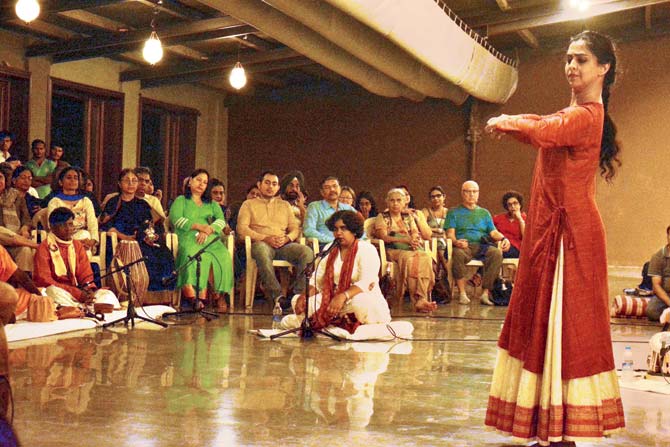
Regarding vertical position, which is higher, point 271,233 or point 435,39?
point 435,39

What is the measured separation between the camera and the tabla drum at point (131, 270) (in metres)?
7.43

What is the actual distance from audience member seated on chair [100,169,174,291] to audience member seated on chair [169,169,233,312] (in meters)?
0.16

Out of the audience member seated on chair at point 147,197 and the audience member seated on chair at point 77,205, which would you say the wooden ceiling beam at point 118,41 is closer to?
the audience member seated on chair at point 147,197

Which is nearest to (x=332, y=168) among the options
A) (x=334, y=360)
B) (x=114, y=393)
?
(x=334, y=360)

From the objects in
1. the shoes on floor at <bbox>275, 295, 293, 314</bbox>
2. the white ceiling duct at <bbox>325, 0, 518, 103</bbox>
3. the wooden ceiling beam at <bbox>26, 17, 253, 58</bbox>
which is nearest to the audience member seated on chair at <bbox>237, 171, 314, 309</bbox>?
the shoes on floor at <bbox>275, 295, 293, 314</bbox>

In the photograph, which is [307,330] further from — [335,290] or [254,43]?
[254,43]

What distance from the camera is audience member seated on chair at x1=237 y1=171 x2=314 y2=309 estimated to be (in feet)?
26.4

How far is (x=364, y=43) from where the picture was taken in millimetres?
8820

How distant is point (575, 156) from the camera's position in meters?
3.03

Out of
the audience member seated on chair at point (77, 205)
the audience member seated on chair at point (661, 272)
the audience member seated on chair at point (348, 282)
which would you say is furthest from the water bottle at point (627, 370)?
the audience member seated on chair at point (77, 205)

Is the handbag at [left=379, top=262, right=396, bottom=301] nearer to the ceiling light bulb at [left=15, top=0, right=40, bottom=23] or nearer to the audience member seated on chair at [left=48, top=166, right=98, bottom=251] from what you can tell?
the audience member seated on chair at [left=48, top=166, right=98, bottom=251]

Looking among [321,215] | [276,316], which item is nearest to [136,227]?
[321,215]

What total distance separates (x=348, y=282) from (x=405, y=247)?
2.91 m

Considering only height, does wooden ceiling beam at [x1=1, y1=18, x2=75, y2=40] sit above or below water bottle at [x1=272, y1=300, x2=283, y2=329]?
above
